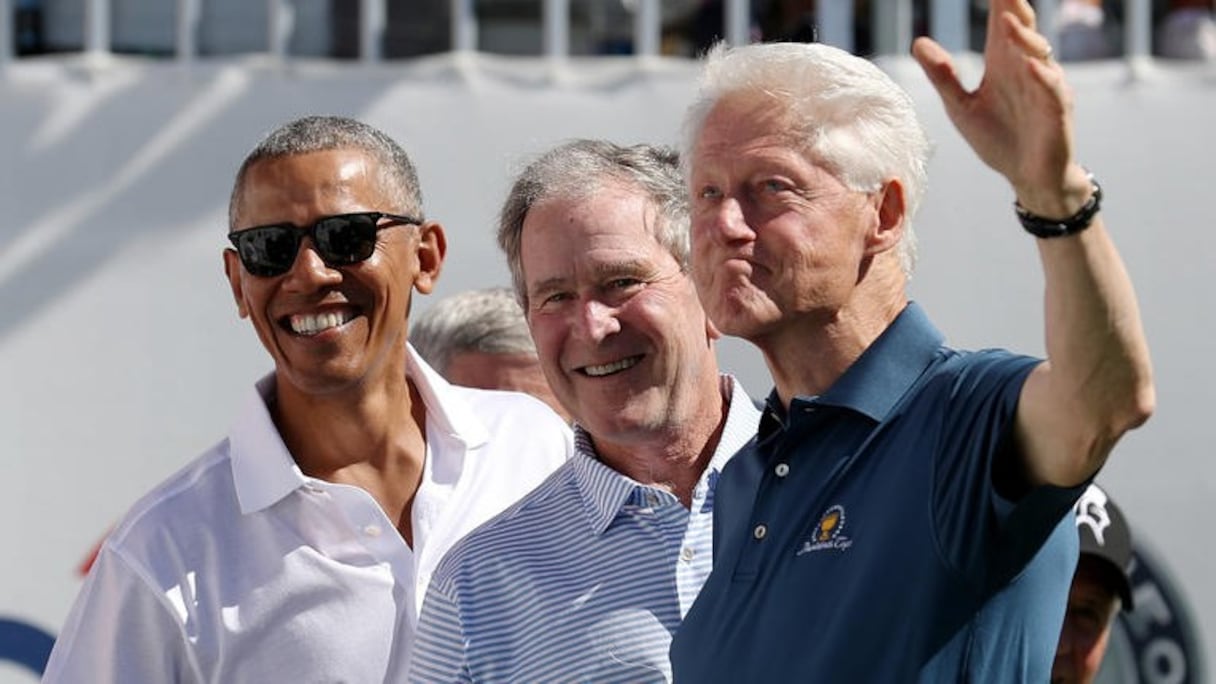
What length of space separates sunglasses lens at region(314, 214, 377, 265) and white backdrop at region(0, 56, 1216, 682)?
2.08m

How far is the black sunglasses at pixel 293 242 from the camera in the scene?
267cm

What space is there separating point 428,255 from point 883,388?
1169 mm

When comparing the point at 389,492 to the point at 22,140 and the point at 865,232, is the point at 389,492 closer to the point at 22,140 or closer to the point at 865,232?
the point at 865,232

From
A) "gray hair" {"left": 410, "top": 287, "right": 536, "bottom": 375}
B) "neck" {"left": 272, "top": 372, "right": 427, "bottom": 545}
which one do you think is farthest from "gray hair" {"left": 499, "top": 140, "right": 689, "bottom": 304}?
"gray hair" {"left": 410, "top": 287, "right": 536, "bottom": 375}

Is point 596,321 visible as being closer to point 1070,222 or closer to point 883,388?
point 883,388

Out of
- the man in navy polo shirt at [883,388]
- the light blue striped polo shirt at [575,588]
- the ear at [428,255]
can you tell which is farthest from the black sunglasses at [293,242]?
the man in navy polo shirt at [883,388]

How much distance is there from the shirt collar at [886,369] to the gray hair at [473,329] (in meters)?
1.72

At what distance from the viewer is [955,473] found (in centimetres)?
169

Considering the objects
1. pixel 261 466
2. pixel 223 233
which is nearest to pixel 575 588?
pixel 261 466

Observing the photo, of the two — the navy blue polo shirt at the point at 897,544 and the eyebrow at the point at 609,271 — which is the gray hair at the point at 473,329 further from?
the navy blue polo shirt at the point at 897,544

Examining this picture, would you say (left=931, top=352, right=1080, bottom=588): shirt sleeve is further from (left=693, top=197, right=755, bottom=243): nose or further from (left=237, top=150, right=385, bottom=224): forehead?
(left=237, top=150, right=385, bottom=224): forehead

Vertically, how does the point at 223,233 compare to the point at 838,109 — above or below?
below

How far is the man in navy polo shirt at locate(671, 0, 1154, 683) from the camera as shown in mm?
1561

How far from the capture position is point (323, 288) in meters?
2.67
